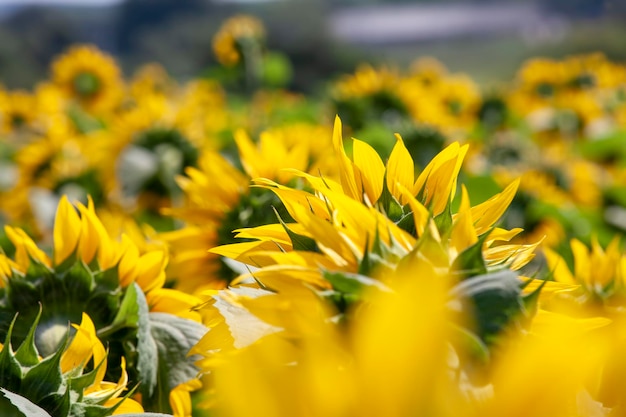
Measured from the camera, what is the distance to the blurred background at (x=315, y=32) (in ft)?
28.9

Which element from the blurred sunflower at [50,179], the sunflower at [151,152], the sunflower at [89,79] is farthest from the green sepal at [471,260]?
the sunflower at [89,79]

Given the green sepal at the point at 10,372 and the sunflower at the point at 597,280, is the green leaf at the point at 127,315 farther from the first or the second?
the sunflower at the point at 597,280

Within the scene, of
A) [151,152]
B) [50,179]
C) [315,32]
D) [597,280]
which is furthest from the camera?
[315,32]

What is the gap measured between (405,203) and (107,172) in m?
1.62

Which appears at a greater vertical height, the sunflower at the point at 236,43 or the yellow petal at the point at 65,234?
the yellow petal at the point at 65,234

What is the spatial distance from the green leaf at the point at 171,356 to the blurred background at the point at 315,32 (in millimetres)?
2229

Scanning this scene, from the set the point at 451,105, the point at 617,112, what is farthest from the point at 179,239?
the point at 617,112

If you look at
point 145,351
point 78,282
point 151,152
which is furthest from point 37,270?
point 151,152

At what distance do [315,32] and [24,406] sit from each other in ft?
37.2

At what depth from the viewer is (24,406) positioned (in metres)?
0.52

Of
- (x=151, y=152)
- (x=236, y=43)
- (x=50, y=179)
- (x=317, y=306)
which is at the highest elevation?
(x=317, y=306)

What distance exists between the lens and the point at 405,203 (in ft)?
2.10

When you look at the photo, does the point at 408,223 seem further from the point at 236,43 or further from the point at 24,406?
the point at 236,43

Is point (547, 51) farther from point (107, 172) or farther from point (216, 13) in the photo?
point (107, 172)
